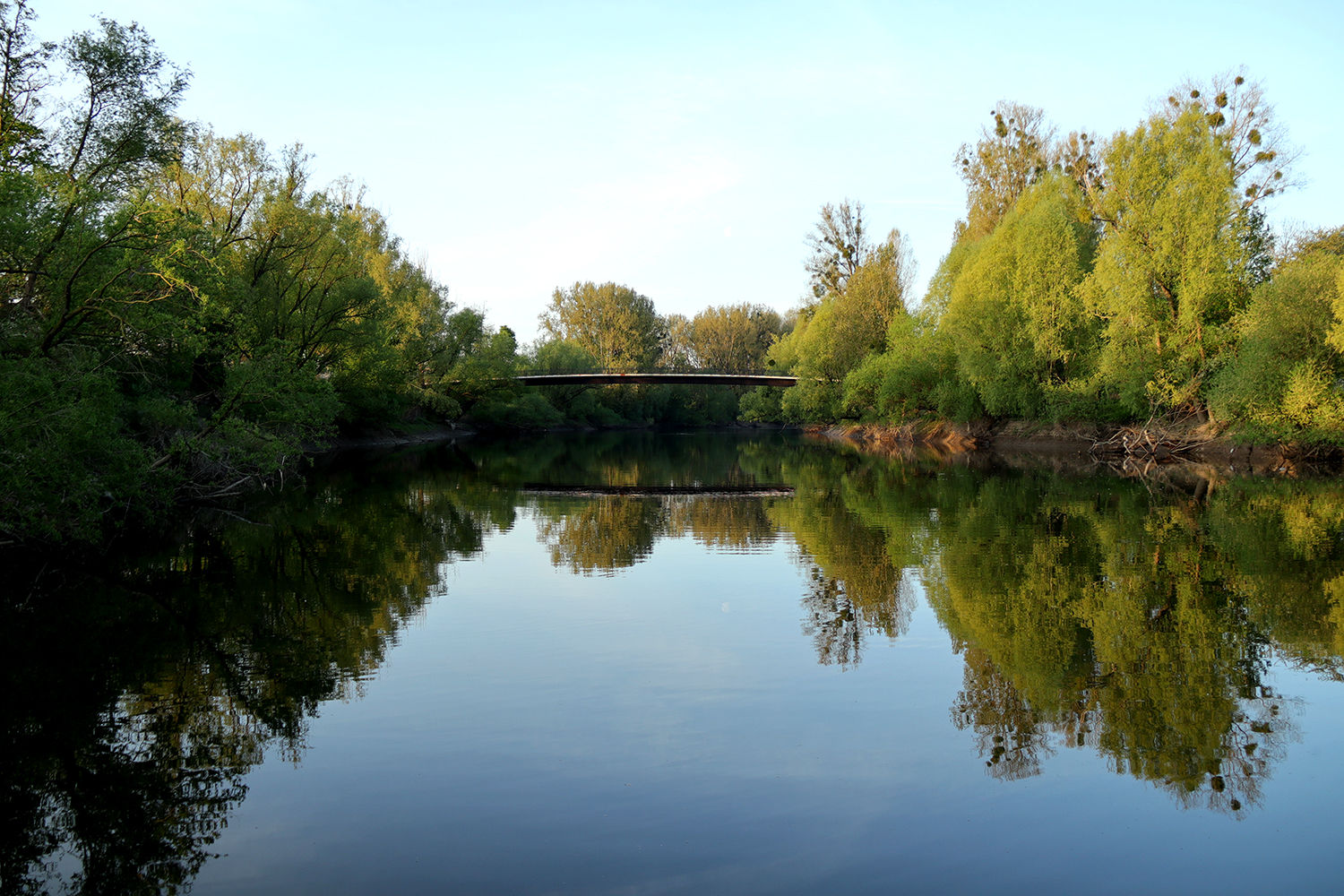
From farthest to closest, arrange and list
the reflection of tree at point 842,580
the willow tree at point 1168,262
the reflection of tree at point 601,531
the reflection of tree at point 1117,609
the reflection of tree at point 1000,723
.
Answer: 1. the willow tree at point 1168,262
2. the reflection of tree at point 601,531
3. the reflection of tree at point 842,580
4. the reflection of tree at point 1117,609
5. the reflection of tree at point 1000,723

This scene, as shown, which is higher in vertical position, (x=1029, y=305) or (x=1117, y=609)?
(x=1029, y=305)

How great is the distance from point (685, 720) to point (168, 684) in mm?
4427

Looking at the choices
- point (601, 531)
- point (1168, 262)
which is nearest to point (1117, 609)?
point (601, 531)

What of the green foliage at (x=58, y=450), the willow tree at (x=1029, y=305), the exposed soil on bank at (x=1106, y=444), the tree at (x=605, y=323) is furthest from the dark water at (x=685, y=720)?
the tree at (x=605, y=323)

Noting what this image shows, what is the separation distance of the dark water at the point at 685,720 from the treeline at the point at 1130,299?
17.7 metres

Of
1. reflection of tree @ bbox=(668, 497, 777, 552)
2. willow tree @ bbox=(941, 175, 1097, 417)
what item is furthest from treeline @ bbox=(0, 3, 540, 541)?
willow tree @ bbox=(941, 175, 1097, 417)

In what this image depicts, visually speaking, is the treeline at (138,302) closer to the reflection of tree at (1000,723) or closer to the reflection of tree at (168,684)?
the reflection of tree at (168,684)

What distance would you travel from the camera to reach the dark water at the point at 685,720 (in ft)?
15.6

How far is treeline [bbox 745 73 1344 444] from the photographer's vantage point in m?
28.1

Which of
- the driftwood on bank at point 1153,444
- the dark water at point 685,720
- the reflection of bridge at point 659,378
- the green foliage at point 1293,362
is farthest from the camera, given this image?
the reflection of bridge at point 659,378

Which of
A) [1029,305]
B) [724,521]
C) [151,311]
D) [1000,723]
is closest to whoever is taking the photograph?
[1000,723]

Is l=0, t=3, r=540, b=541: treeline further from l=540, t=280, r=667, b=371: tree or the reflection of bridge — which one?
l=540, t=280, r=667, b=371: tree

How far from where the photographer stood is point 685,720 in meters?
6.73

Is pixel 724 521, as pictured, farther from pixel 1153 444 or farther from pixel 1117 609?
Result: pixel 1153 444
